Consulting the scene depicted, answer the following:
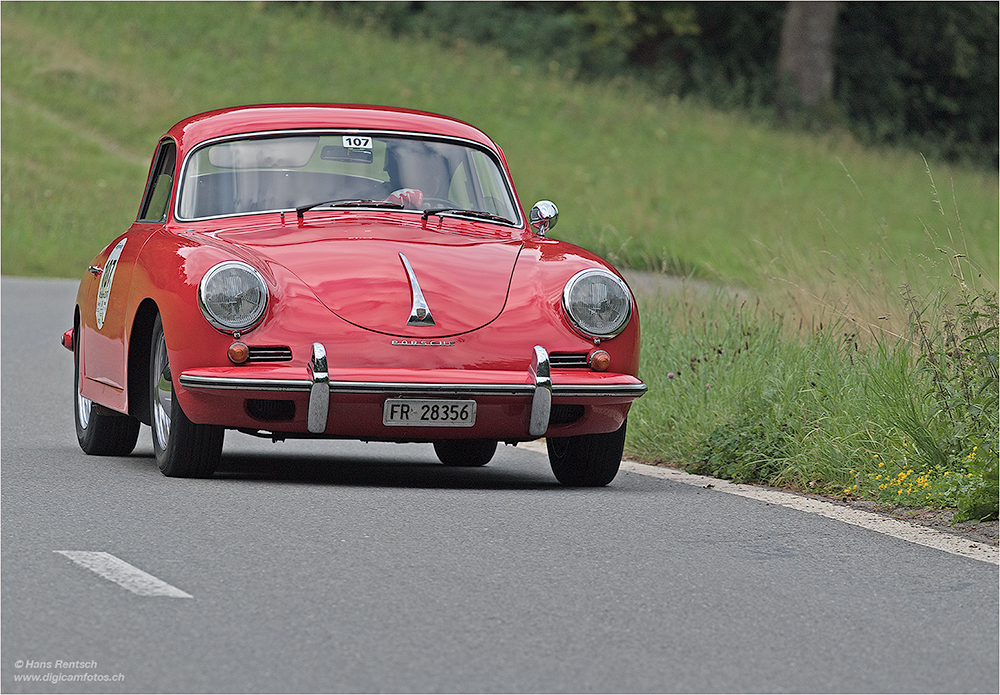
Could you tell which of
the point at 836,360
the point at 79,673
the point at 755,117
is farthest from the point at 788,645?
the point at 755,117

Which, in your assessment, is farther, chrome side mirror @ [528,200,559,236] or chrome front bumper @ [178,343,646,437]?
chrome side mirror @ [528,200,559,236]

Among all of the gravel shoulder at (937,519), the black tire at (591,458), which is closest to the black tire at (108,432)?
the black tire at (591,458)

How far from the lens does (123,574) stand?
5.37 meters

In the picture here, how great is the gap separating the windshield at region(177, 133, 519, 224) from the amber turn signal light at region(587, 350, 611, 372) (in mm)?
1277

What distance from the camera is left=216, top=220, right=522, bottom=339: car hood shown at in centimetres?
709

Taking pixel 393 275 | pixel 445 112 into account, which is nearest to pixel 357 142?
pixel 393 275

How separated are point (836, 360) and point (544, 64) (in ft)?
125

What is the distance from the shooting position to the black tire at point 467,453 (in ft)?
29.2

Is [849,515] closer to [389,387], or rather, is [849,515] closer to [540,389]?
[540,389]

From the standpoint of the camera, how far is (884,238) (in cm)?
1039

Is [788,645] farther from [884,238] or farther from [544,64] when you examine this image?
[544,64]

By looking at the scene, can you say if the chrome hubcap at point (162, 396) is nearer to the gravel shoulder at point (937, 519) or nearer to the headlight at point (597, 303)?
the headlight at point (597, 303)

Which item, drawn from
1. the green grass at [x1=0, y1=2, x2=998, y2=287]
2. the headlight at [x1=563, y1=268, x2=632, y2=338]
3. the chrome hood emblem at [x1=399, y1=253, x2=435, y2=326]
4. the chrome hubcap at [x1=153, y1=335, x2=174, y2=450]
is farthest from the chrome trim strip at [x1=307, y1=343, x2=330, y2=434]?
the green grass at [x1=0, y1=2, x2=998, y2=287]

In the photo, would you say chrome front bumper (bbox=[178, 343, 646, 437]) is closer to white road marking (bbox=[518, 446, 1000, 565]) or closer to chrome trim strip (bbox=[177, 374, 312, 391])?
chrome trim strip (bbox=[177, 374, 312, 391])
